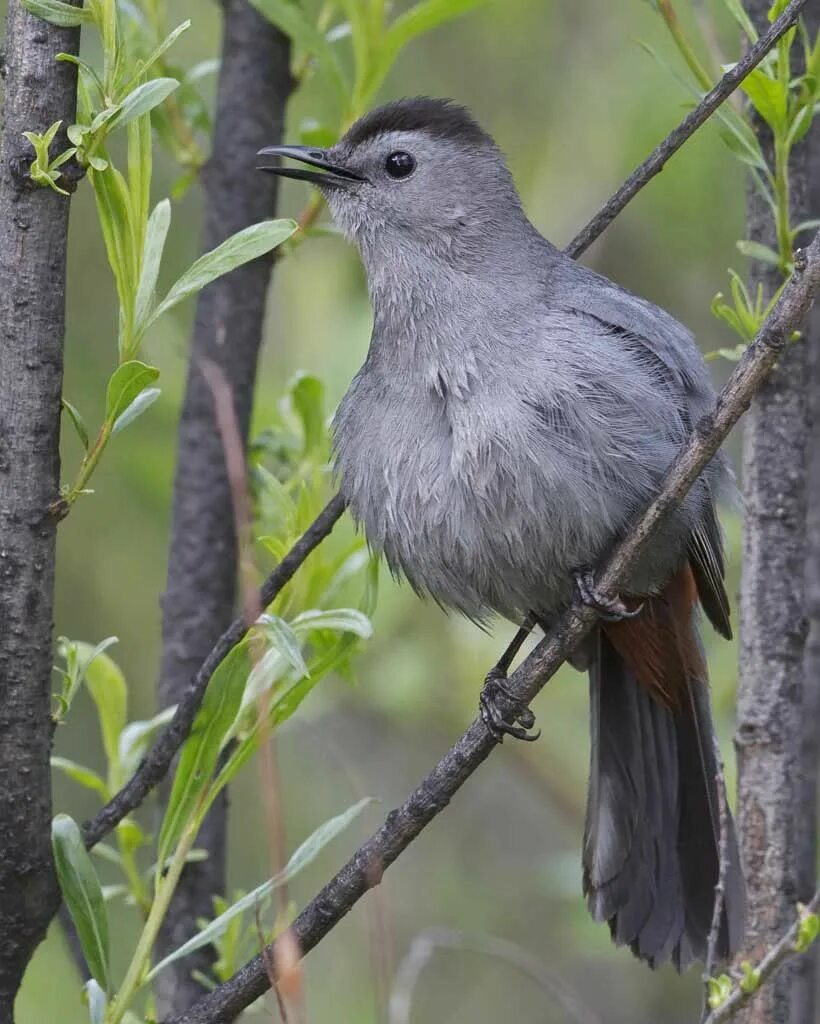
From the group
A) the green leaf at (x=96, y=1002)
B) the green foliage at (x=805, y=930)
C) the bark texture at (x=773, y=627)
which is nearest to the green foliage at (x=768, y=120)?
the bark texture at (x=773, y=627)

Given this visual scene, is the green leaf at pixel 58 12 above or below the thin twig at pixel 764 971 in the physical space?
above

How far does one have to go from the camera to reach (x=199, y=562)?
10.7ft

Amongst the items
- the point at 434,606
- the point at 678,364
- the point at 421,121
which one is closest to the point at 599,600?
the point at 678,364

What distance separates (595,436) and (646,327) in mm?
382

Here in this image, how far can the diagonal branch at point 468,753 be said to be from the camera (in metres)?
2.04

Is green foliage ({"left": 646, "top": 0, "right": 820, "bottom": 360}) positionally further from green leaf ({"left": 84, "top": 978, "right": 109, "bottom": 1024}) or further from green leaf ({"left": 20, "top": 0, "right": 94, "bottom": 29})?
green leaf ({"left": 84, "top": 978, "right": 109, "bottom": 1024})

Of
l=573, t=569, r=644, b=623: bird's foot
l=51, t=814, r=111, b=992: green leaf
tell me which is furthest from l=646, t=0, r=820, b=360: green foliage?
l=51, t=814, r=111, b=992: green leaf

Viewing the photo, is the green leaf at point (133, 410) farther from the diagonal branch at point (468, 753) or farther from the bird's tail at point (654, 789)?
the bird's tail at point (654, 789)

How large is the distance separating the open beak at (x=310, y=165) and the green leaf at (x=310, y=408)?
0.51 meters

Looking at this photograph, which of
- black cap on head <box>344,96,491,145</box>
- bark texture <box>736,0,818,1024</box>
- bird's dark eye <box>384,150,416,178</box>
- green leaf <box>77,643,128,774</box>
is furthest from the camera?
bird's dark eye <box>384,150,416,178</box>

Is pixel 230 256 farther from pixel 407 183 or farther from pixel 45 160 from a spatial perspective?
pixel 407 183

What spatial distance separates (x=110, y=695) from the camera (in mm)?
2701

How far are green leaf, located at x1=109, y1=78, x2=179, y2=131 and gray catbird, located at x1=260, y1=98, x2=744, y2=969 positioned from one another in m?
1.03

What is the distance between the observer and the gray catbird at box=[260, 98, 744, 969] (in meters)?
2.86
